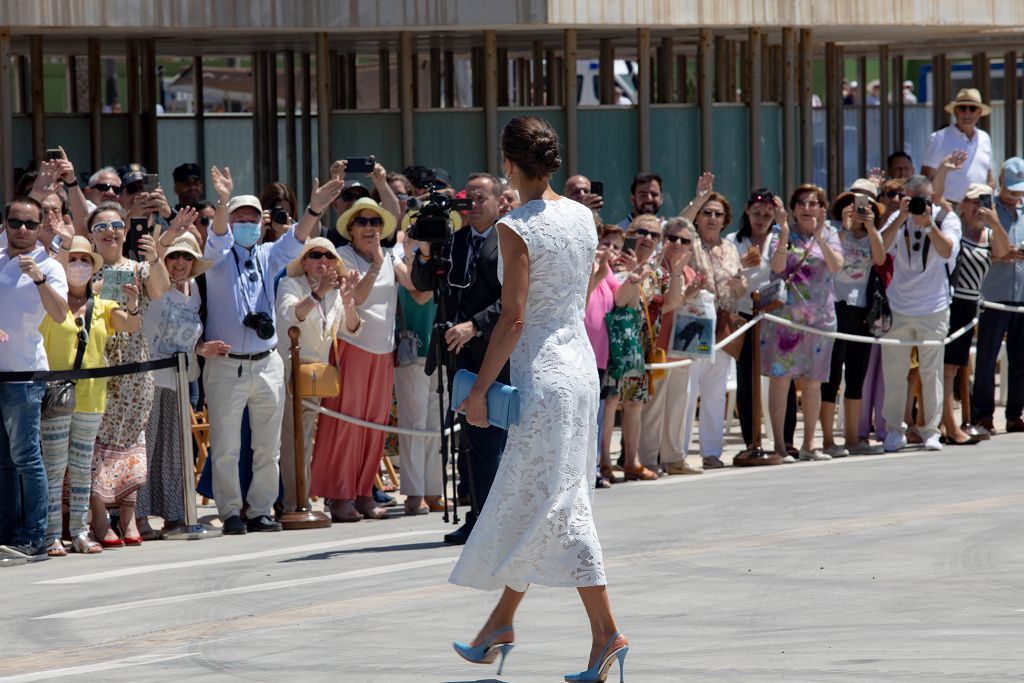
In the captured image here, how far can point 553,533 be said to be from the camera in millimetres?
7348

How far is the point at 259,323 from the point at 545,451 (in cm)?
475

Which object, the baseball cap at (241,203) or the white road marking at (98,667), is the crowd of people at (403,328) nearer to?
the baseball cap at (241,203)

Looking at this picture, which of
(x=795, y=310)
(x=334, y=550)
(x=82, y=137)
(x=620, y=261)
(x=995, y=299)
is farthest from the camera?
(x=82, y=137)

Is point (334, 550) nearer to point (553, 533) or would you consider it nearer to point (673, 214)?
point (553, 533)

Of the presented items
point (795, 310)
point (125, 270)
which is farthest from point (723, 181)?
point (125, 270)

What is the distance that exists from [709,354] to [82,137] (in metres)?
7.77

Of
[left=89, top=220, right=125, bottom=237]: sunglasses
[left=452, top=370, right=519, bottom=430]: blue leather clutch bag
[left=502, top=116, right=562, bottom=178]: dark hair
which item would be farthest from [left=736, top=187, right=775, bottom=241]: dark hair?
[left=452, top=370, right=519, bottom=430]: blue leather clutch bag

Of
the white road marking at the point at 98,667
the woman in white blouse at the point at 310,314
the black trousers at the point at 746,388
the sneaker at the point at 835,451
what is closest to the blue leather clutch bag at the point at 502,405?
the white road marking at the point at 98,667

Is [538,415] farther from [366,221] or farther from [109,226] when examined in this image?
[366,221]

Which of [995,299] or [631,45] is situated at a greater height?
[631,45]

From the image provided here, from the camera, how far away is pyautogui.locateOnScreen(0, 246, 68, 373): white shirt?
35.2 ft

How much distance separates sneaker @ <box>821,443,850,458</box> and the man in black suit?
4582 millimetres

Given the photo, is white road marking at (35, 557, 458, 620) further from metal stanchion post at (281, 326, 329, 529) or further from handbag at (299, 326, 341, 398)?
handbag at (299, 326, 341, 398)

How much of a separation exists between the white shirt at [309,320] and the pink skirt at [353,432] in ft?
0.62
